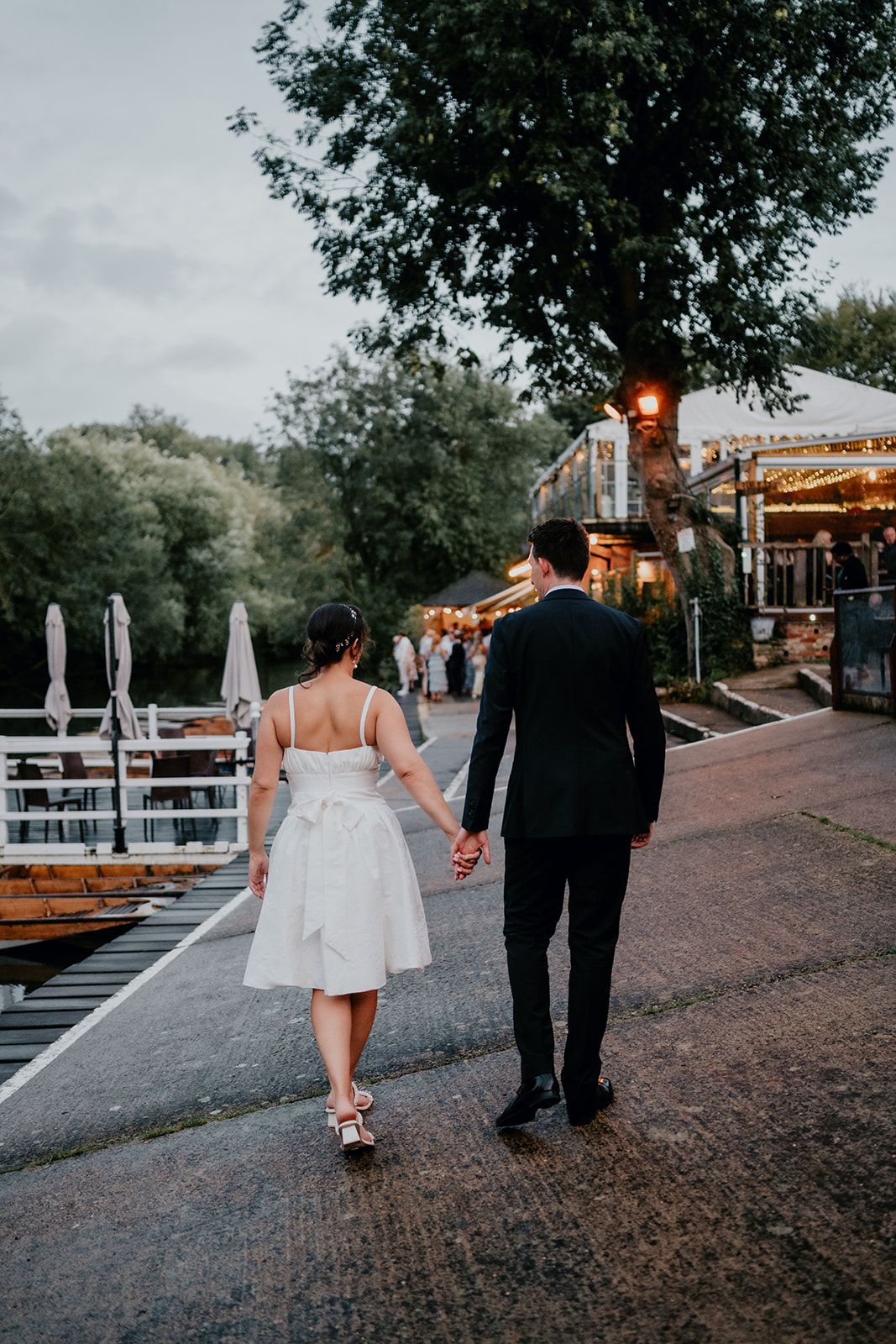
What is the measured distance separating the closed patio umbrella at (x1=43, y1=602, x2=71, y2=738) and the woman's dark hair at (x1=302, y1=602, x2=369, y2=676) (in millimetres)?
11876

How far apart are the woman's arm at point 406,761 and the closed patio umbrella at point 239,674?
8739 mm

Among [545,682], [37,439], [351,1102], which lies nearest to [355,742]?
[545,682]

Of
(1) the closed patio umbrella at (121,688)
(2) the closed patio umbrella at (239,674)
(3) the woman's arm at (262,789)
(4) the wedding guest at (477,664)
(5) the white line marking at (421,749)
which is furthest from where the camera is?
(4) the wedding guest at (477,664)

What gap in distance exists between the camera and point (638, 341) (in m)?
18.1

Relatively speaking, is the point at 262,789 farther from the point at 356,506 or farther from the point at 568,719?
the point at 356,506

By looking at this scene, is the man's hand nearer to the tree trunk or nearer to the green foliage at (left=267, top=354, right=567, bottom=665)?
the tree trunk

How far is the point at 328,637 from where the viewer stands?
12.3ft

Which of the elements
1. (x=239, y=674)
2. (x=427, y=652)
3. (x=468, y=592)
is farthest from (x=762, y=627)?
(x=468, y=592)

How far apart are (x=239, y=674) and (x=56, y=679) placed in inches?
178

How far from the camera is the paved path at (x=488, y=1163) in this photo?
9.08 feet

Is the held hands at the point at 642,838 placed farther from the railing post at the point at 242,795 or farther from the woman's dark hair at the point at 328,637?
the railing post at the point at 242,795

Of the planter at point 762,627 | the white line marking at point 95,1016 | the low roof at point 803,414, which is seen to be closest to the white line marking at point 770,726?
the planter at point 762,627

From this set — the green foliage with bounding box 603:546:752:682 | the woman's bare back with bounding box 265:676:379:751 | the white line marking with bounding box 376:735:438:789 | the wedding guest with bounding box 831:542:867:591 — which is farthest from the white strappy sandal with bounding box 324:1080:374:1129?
the green foliage with bounding box 603:546:752:682

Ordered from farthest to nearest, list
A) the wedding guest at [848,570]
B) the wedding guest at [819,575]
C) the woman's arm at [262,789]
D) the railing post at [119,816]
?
the wedding guest at [819,575] < the wedding guest at [848,570] < the railing post at [119,816] < the woman's arm at [262,789]
